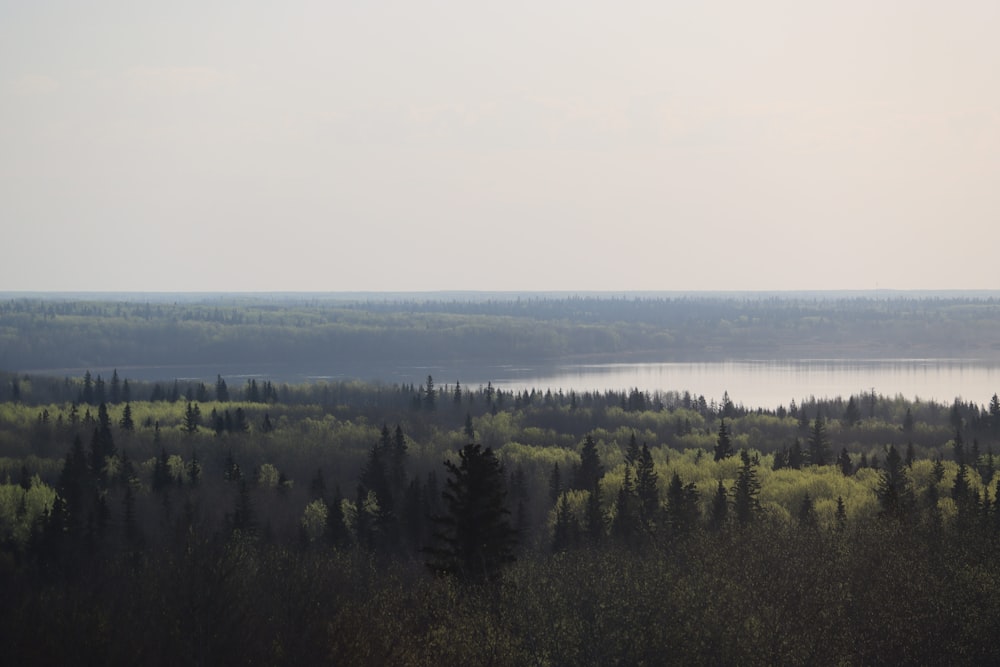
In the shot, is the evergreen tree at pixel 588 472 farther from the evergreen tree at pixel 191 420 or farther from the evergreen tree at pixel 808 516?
the evergreen tree at pixel 191 420

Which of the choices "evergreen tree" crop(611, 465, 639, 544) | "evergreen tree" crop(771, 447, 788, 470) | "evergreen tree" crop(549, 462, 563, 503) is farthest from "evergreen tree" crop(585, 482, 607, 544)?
"evergreen tree" crop(771, 447, 788, 470)

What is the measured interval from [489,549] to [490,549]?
29 millimetres

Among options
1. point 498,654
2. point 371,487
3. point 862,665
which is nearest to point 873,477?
point 371,487

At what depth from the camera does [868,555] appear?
39.9 meters

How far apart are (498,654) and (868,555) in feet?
62.8

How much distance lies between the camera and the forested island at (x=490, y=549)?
27.1 metres

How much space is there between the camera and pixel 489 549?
29.5 metres

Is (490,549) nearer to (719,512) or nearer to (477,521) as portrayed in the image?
(477,521)

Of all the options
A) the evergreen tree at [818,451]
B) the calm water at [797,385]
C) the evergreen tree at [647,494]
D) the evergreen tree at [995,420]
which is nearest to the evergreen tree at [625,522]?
the evergreen tree at [647,494]

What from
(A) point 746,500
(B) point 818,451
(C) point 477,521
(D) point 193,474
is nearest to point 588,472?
(A) point 746,500

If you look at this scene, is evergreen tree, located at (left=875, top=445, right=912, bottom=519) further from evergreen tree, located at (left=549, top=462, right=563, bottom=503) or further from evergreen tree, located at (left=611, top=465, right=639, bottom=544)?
evergreen tree, located at (left=549, top=462, right=563, bottom=503)

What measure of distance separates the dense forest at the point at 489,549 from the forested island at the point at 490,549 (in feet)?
0.46

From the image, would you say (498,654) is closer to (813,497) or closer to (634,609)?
(634,609)

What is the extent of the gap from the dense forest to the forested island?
14 centimetres
